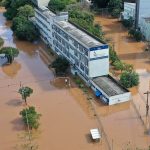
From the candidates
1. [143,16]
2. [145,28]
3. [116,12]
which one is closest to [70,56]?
[145,28]

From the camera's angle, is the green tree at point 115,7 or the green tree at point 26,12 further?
the green tree at point 115,7

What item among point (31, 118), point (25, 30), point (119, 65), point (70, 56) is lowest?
point (31, 118)

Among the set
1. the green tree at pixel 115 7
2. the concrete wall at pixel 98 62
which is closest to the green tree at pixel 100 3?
the green tree at pixel 115 7

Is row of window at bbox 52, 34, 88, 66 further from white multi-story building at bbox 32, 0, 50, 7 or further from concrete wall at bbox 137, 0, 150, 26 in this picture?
white multi-story building at bbox 32, 0, 50, 7

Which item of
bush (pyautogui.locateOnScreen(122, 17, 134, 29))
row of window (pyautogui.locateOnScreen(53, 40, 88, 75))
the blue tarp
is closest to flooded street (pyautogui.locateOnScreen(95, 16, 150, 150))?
the blue tarp

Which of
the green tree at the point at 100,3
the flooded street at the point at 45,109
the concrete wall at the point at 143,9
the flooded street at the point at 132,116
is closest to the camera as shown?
the flooded street at the point at 132,116

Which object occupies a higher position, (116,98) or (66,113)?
(116,98)

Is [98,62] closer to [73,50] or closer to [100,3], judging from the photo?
[73,50]

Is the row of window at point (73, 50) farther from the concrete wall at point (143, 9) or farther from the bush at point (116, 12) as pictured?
the bush at point (116, 12)
